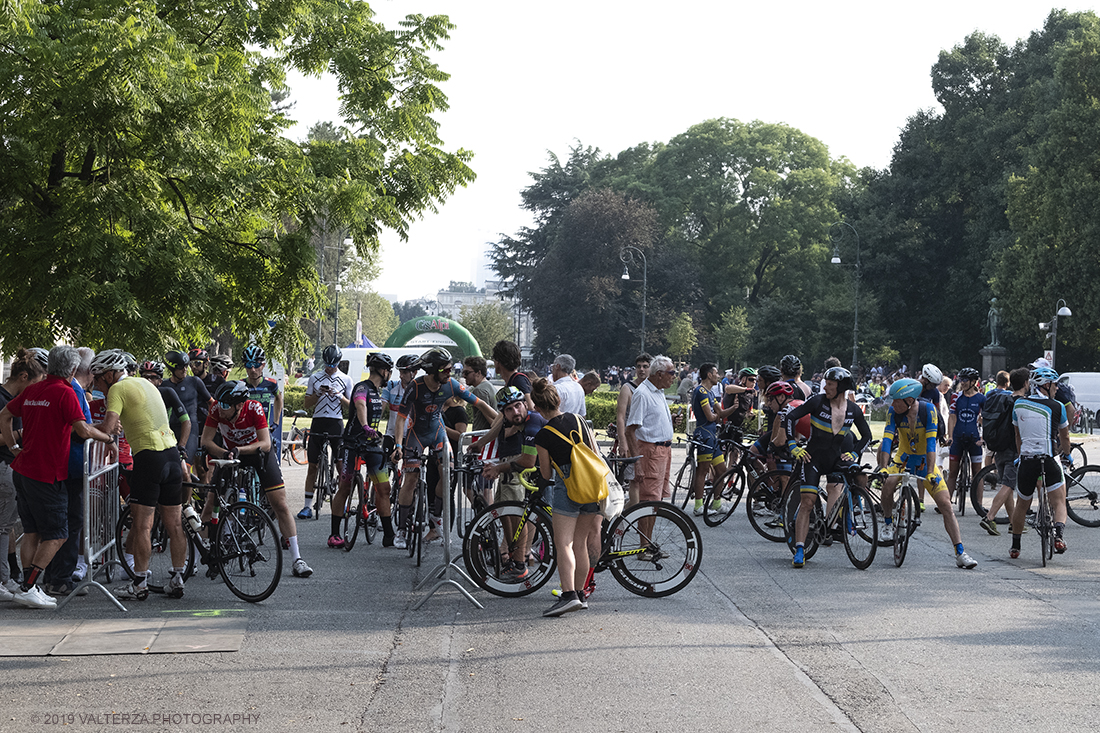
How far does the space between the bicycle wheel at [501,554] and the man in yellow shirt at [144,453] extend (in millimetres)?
2111

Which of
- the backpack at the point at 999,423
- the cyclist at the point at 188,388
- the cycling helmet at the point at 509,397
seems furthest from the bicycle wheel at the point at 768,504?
the cyclist at the point at 188,388

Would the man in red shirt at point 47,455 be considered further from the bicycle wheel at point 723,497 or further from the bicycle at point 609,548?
the bicycle wheel at point 723,497

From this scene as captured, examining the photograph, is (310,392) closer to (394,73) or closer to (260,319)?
(260,319)

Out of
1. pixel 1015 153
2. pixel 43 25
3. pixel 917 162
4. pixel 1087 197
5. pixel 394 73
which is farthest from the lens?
pixel 917 162

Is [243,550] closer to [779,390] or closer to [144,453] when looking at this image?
[144,453]

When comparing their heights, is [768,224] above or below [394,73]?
above

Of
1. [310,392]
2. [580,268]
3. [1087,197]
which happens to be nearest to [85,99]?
[310,392]

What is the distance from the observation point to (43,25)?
11.8 metres

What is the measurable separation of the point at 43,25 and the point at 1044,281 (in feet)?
135

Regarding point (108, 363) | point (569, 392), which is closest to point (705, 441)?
point (569, 392)

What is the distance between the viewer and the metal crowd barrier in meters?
8.00

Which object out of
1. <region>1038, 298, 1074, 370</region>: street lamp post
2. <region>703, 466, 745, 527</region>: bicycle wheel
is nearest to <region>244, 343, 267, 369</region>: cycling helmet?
<region>703, 466, 745, 527</region>: bicycle wheel

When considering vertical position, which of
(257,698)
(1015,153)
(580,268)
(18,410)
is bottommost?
(257,698)

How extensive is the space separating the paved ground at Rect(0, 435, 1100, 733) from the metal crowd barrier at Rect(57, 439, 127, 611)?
10.8 inches
